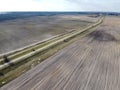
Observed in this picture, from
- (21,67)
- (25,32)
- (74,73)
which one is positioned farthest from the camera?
(25,32)

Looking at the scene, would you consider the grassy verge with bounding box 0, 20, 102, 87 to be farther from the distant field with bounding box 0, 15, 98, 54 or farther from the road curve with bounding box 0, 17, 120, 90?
the distant field with bounding box 0, 15, 98, 54

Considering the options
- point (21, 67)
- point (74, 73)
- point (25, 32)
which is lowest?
point (25, 32)

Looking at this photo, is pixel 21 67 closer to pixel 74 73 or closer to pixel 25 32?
pixel 74 73

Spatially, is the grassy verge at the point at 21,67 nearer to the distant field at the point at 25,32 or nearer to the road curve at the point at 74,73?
the road curve at the point at 74,73

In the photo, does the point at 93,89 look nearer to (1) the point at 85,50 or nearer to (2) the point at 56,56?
(2) the point at 56,56

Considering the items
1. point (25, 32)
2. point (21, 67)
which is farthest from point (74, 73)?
point (25, 32)

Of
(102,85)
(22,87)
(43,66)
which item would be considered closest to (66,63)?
(43,66)

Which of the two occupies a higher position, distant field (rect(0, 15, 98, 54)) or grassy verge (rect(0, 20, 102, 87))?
grassy verge (rect(0, 20, 102, 87))

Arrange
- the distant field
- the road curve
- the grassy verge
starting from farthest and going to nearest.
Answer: the distant field → the grassy verge → the road curve

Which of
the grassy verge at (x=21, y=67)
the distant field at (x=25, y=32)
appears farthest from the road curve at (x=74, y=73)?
the distant field at (x=25, y=32)

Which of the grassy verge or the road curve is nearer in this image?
the road curve

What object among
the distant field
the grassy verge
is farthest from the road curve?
the distant field
